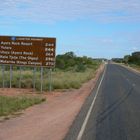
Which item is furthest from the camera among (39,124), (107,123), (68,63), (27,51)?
(68,63)

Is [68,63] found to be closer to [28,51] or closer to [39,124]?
[28,51]

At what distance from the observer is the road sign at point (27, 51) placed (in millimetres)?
35250

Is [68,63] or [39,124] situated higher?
[39,124]

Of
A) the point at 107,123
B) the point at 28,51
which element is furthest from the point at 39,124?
the point at 28,51

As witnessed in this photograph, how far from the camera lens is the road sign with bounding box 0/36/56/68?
116 feet

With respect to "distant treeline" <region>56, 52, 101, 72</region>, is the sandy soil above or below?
above

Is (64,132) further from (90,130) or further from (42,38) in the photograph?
(42,38)

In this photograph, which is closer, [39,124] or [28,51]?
[39,124]

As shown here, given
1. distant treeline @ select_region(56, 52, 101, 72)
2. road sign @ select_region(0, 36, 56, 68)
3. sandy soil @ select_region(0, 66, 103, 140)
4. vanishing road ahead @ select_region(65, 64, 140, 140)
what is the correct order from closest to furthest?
vanishing road ahead @ select_region(65, 64, 140, 140)
sandy soil @ select_region(0, 66, 103, 140)
road sign @ select_region(0, 36, 56, 68)
distant treeline @ select_region(56, 52, 101, 72)

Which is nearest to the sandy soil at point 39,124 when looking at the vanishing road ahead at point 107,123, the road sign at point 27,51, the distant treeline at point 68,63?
the vanishing road ahead at point 107,123

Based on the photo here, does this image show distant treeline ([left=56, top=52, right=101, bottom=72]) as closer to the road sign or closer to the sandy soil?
the road sign

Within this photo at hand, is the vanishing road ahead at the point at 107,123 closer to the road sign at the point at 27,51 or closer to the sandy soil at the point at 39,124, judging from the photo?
the sandy soil at the point at 39,124

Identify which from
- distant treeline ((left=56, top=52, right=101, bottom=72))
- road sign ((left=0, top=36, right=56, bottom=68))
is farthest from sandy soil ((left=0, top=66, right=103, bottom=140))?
distant treeline ((left=56, top=52, right=101, bottom=72))

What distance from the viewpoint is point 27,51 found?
1414 inches
